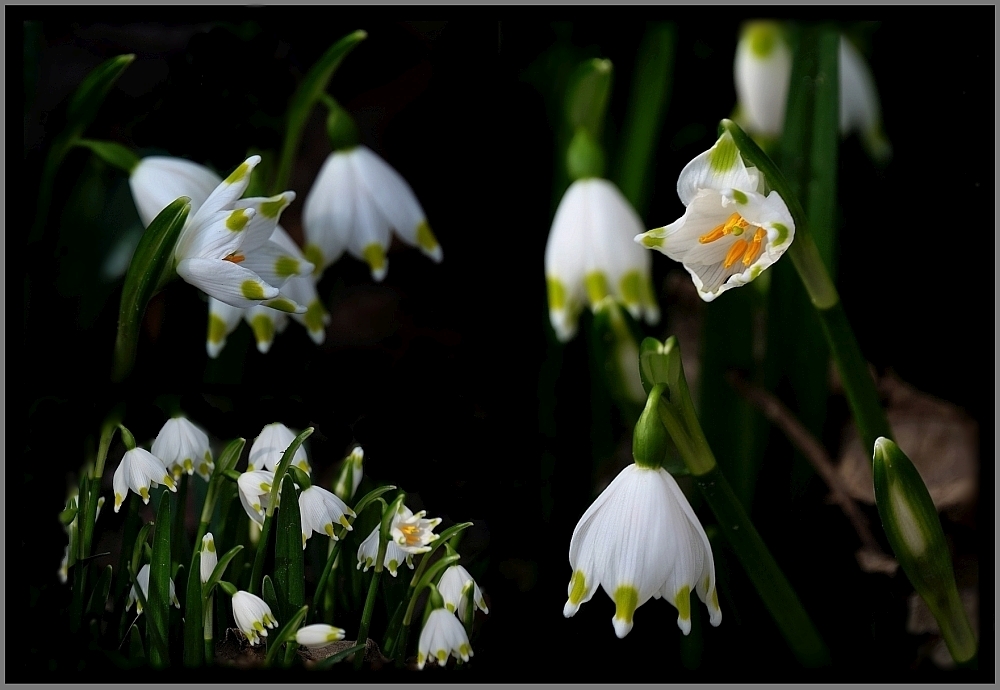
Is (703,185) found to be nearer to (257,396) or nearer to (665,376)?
(665,376)

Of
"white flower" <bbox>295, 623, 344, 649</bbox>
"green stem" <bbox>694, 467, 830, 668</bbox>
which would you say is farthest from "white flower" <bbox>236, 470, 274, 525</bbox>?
"green stem" <bbox>694, 467, 830, 668</bbox>

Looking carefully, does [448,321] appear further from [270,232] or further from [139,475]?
[139,475]

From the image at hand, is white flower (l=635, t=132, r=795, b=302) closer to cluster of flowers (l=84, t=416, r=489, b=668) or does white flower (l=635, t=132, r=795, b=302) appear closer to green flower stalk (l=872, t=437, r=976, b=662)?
green flower stalk (l=872, t=437, r=976, b=662)

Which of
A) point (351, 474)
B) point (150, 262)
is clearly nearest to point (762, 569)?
point (351, 474)

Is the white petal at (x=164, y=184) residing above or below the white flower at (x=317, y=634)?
above

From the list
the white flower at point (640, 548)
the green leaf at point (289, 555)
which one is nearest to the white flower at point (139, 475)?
the green leaf at point (289, 555)

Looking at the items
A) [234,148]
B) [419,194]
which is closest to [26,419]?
[234,148]

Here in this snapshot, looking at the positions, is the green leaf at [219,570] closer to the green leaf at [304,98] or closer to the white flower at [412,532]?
the white flower at [412,532]
